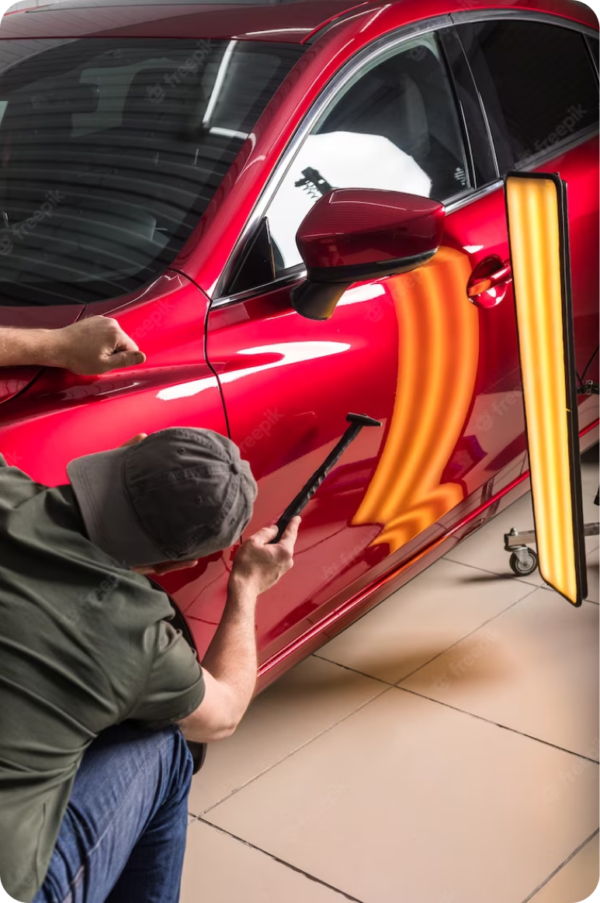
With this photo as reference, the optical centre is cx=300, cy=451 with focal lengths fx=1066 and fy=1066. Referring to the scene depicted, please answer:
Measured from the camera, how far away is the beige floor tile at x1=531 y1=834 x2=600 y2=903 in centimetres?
186

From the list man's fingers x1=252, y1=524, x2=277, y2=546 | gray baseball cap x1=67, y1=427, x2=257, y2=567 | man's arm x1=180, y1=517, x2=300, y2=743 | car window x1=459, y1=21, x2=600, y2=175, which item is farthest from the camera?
car window x1=459, y1=21, x2=600, y2=175

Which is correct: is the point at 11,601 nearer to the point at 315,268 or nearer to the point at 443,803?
the point at 315,268

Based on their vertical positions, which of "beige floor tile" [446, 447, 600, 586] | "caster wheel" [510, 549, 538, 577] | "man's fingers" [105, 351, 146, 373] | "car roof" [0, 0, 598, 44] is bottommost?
"beige floor tile" [446, 447, 600, 586]

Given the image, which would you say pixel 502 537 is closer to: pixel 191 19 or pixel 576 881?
pixel 576 881

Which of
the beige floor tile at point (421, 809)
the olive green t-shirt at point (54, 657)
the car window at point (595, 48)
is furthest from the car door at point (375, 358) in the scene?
Answer: the car window at point (595, 48)

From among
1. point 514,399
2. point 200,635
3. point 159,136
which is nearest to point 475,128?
point 514,399

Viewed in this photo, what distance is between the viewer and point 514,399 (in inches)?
98.8

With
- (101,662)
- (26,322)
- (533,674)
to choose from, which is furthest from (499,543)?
(101,662)

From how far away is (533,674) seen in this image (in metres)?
2.52

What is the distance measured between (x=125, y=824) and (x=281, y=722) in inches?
38.1

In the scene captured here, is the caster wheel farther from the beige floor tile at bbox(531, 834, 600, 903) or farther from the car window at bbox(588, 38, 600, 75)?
the car window at bbox(588, 38, 600, 75)

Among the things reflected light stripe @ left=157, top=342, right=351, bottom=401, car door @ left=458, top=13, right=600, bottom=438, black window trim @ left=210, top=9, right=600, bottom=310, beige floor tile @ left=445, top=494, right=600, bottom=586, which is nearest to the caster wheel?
beige floor tile @ left=445, top=494, right=600, bottom=586

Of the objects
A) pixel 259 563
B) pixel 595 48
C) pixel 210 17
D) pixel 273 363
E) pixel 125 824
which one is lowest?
pixel 125 824

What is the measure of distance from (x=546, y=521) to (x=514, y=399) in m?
0.30
